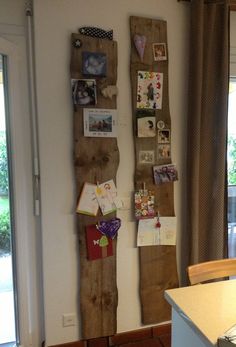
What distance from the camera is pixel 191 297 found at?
1.11 meters

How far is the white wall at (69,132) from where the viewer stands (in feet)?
6.09

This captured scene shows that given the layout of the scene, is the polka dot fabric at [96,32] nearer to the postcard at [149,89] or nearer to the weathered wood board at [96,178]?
the weathered wood board at [96,178]

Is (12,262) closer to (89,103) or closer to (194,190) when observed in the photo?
(89,103)

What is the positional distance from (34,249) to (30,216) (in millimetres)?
231

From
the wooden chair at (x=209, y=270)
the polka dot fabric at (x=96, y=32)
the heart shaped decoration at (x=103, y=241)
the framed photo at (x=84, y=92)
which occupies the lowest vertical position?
the heart shaped decoration at (x=103, y=241)

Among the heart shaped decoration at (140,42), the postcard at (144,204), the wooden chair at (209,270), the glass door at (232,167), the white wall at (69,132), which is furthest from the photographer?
the glass door at (232,167)

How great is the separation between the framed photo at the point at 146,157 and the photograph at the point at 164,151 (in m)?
0.05

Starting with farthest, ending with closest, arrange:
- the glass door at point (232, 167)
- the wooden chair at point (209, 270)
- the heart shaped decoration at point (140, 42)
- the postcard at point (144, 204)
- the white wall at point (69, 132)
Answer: the glass door at point (232, 167) < the postcard at point (144, 204) < the heart shaped decoration at point (140, 42) < the white wall at point (69, 132) < the wooden chair at point (209, 270)

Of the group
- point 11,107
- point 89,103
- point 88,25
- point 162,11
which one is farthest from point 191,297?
point 162,11

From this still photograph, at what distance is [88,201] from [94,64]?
35.6 inches

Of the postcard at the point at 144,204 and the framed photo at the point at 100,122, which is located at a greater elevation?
the framed photo at the point at 100,122

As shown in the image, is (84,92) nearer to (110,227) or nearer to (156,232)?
(110,227)

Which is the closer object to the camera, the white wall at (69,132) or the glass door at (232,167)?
the white wall at (69,132)

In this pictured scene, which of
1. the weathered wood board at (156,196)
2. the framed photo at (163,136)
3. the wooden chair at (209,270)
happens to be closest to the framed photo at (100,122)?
the weathered wood board at (156,196)
